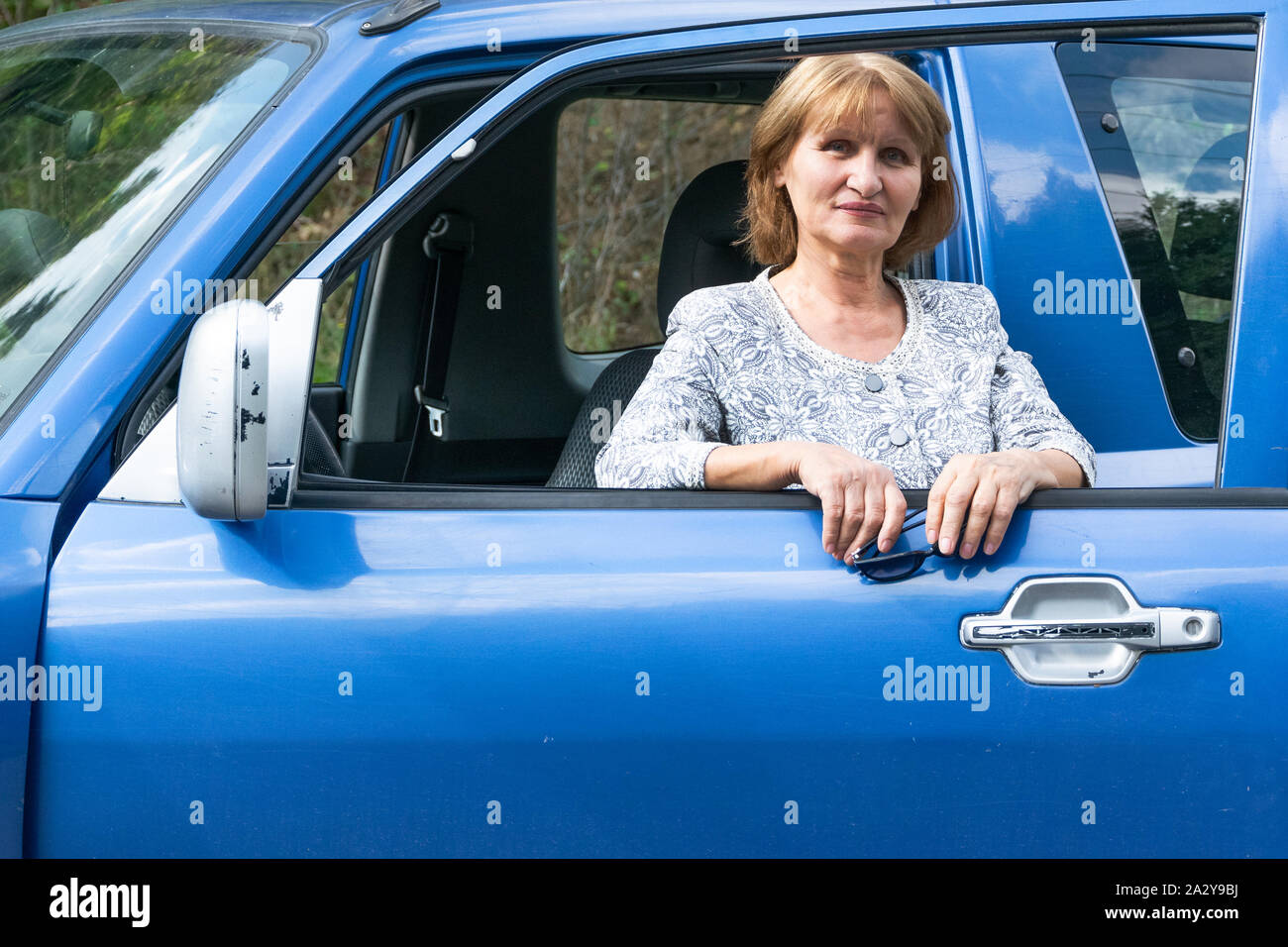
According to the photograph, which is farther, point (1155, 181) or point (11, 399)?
point (1155, 181)

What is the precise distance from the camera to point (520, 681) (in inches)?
64.7

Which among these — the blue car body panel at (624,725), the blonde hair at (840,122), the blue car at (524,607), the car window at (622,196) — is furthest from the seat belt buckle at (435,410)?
the car window at (622,196)

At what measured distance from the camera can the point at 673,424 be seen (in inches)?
76.4

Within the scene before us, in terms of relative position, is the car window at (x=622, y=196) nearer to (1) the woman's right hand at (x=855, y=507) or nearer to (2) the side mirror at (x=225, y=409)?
(1) the woman's right hand at (x=855, y=507)

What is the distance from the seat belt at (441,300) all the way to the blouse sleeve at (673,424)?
97 cm

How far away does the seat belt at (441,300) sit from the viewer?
Result: 2941mm

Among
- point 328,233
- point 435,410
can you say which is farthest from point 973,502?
point 328,233

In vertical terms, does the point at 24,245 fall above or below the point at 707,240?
below

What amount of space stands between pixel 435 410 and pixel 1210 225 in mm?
1512

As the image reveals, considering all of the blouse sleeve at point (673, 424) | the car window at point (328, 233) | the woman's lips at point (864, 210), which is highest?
the car window at point (328, 233)

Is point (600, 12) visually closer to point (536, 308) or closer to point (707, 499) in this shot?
point (707, 499)
